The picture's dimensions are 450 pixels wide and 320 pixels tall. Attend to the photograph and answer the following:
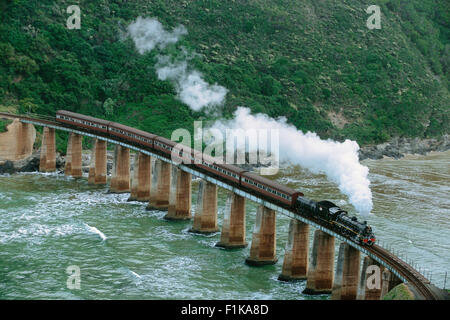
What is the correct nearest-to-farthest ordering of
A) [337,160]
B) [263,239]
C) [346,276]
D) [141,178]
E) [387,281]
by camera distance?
1. [387,281]
2. [346,276]
3. [263,239]
4. [337,160]
5. [141,178]

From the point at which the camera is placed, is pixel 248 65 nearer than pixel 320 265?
No

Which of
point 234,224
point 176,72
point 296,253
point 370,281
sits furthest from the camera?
point 176,72

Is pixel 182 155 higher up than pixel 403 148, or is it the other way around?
pixel 182 155

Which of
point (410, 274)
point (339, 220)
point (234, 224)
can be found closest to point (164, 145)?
point (234, 224)

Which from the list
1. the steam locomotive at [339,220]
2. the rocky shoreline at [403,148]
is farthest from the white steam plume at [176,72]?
the steam locomotive at [339,220]

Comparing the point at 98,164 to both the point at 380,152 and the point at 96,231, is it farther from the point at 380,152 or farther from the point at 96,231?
the point at 380,152

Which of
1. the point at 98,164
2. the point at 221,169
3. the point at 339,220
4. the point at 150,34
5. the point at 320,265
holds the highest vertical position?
the point at 150,34

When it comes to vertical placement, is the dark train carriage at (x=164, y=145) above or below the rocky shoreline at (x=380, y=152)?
above

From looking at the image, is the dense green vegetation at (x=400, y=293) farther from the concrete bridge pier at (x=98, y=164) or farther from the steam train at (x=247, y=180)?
the concrete bridge pier at (x=98, y=164)

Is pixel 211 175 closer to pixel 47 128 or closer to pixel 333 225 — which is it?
pixel 333 225
